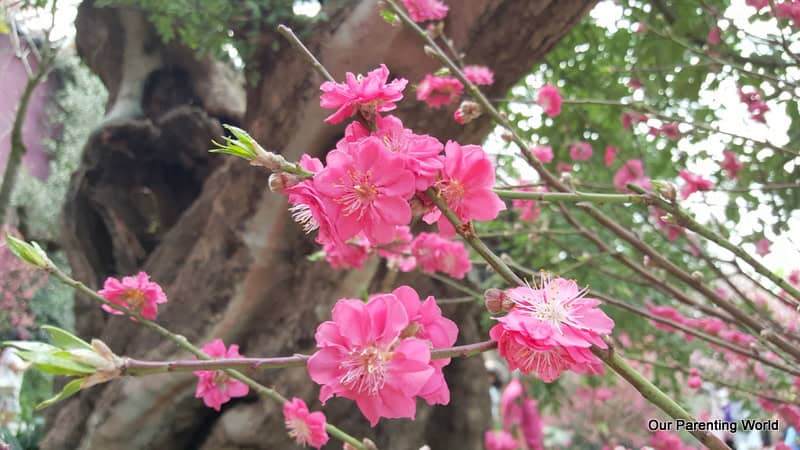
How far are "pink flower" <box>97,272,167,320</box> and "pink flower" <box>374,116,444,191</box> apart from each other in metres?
0.69

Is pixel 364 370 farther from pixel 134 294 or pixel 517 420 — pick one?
pixel 517 420

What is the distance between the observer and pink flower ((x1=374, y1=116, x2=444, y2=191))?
60cm

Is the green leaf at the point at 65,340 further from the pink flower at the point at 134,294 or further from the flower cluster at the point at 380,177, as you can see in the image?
the pink flower at the point at 134,294

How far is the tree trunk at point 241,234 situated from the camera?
1886 mm

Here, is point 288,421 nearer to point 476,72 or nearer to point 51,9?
point 476,72

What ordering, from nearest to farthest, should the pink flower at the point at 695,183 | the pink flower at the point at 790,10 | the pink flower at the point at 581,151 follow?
the pink flower at the point at 790,10 → the pink flower at the point at 695,183 → the pink flower at the point at 581,151

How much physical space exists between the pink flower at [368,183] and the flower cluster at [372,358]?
95 millimetres

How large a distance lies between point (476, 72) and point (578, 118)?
131 cm

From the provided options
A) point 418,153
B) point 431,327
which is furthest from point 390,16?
point 431,327

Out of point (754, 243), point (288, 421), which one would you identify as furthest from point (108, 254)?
point (754, 243)

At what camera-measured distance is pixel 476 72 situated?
160 centimetres

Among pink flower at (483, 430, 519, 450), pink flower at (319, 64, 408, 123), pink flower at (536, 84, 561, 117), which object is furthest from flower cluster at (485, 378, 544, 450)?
pink flower at (319, 64, 408, 123)

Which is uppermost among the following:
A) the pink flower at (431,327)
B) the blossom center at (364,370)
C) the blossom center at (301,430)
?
the pink flower at (431,327)

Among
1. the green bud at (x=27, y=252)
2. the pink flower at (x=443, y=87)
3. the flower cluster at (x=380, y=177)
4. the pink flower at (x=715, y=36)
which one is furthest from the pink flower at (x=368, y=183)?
the pink flower at (x=715, y=36)
